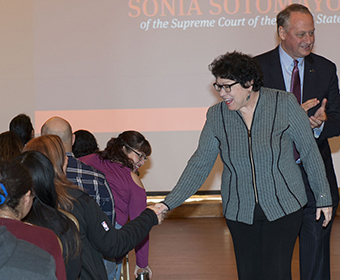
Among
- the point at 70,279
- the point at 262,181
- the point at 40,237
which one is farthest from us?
the point at 262,181

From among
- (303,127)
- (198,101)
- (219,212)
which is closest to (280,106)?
(303,127)

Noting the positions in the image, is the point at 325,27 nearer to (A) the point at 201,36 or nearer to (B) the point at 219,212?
(A) the point at 201,36

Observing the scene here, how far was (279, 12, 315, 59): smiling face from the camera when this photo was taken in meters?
3.10

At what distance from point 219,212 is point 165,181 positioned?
850mm

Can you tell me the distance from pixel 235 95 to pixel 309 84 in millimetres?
925

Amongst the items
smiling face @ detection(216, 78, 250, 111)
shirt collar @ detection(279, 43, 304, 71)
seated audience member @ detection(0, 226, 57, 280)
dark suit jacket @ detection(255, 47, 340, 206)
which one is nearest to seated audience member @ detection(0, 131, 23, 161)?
smiling face @ detection(216, 78, 250, 111)

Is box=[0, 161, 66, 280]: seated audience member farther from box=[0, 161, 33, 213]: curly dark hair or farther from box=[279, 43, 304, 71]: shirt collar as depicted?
box=[279, 43, 304, 71]: shirt collar

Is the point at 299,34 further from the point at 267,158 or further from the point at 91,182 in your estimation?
the point at 91,182

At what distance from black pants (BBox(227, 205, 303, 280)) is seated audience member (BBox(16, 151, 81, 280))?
104 cm

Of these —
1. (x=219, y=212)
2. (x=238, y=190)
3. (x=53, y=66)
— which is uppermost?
(x=53, y=66)

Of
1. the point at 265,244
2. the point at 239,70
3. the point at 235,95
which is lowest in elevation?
the point at 265,244

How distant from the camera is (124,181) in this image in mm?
3209

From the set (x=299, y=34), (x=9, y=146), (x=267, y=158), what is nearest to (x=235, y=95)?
(x=267, y=158)

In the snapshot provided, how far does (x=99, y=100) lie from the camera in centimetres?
628
